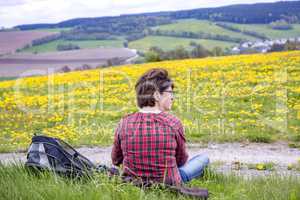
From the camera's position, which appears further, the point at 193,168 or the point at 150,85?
the point at 193,168

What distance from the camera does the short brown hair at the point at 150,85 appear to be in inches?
182

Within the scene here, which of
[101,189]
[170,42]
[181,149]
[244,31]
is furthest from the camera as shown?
[244,31]

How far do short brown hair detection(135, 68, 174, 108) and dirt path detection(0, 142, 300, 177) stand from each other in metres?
2.78

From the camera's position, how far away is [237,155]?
825 centimetres

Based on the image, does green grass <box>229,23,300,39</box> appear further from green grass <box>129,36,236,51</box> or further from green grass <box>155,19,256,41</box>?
green grass <box>129,36,236,51</box>

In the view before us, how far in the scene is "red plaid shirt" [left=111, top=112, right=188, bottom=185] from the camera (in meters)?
4.54

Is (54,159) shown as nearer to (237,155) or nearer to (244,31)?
(237,155)

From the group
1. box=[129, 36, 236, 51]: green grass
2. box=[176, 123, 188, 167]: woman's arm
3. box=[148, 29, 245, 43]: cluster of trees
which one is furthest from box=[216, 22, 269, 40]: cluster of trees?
box=[176, 123, 188, 167]: woman's arm

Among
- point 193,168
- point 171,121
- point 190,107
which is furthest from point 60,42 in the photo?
point 171,121

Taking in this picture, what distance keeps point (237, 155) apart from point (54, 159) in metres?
4.35

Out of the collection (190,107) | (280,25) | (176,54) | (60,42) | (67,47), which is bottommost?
(190,107)

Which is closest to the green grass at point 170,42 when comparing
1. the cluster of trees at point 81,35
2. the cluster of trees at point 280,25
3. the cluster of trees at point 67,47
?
the cluster of trees at point 81,35

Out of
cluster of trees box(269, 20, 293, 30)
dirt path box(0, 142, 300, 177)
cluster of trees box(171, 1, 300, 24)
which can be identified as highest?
cluster of trees box(171, 1, 300, 24)

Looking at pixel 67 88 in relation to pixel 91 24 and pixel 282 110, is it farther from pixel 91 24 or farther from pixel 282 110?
pixel 91 24
